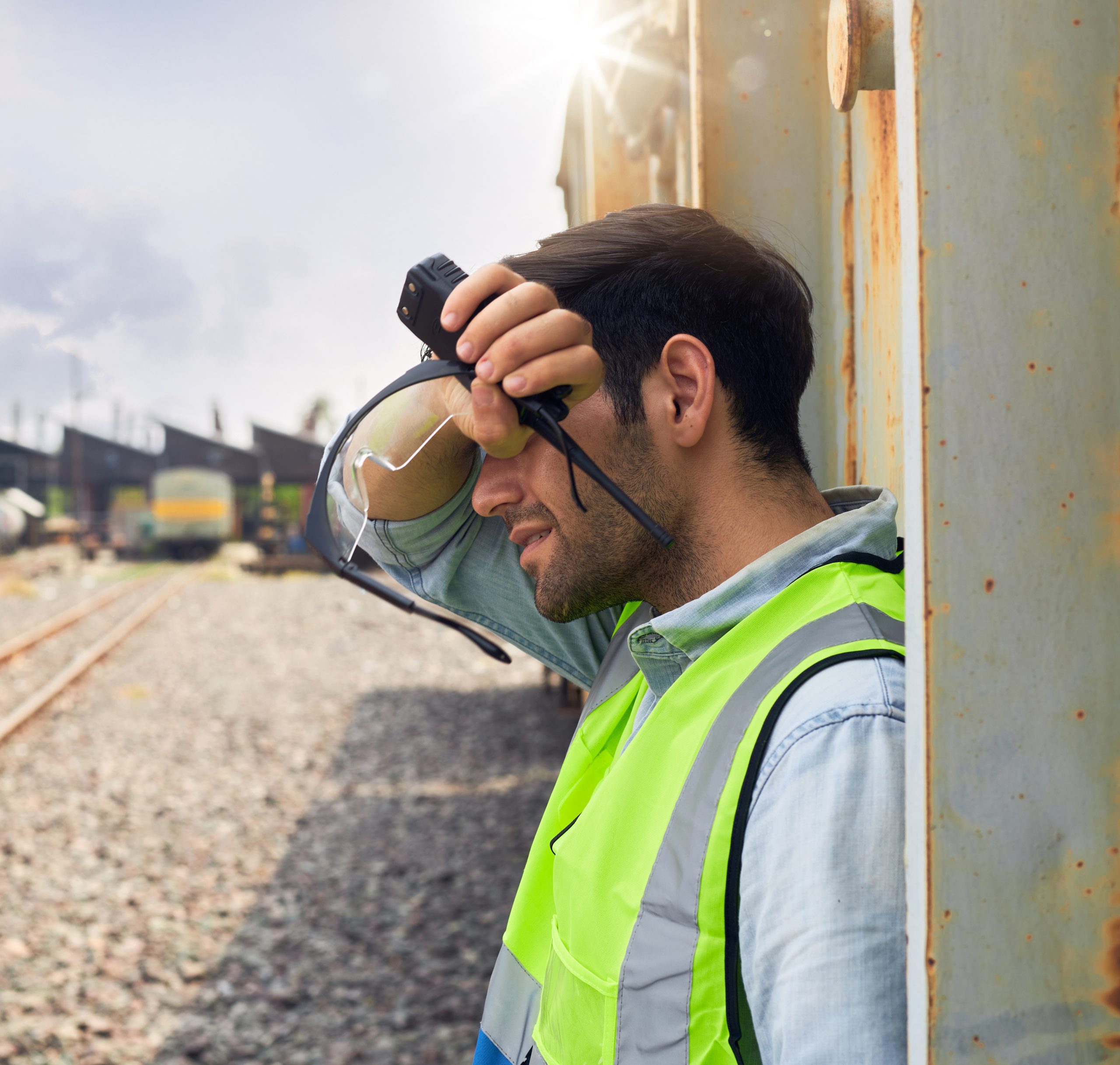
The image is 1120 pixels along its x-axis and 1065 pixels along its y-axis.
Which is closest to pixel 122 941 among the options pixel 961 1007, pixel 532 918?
pixel 532 918

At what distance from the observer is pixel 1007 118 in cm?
69

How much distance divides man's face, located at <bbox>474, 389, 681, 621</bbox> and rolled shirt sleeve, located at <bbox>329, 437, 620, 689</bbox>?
0.39m

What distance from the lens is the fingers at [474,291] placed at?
114 cm

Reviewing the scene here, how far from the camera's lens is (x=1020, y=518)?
699 mm

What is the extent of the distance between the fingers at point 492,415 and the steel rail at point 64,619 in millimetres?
12026

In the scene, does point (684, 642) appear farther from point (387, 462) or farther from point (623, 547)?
point (387, 462)

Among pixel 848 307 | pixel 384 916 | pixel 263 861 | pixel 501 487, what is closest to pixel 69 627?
pixel 263 861

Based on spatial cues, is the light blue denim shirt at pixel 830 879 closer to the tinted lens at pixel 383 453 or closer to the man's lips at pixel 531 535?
the man's lips at pixel 531 535

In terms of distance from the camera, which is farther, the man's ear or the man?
the man's ear

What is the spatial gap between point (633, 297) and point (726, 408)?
23 centimetres

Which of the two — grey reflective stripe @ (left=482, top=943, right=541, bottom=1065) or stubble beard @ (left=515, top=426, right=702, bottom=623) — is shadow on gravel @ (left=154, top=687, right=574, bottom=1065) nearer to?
grey reflective stripe @ (left=482, top=943, right=541, bottom=1065)

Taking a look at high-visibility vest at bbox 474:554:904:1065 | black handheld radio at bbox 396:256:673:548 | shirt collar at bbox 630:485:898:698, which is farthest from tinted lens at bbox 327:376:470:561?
high-visibility vest at bbox 474:554:904:1065

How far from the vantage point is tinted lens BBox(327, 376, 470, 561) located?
5.37 ft

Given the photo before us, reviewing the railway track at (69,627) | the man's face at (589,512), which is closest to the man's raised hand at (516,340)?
the man's face at (589,512)
